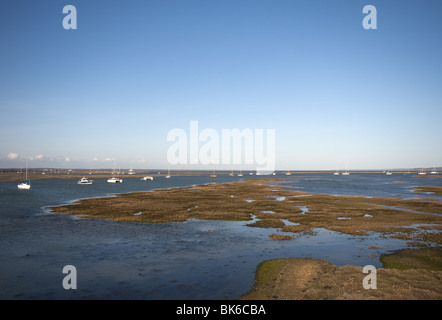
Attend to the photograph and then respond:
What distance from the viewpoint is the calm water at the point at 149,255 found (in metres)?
16.5

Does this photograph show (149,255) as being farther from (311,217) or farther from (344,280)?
(311,217)

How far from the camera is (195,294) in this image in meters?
15.8

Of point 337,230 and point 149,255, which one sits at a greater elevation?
point 149,255

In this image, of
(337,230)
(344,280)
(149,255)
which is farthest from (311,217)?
(149,255)

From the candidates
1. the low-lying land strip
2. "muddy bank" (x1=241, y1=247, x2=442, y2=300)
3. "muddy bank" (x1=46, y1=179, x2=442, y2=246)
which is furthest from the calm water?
"muddy bank" (x1=46, y1=179, x2=442, y2=246)

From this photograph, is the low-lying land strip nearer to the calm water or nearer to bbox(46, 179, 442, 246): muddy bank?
bbox(46, 179, 442, 246): muddy bank

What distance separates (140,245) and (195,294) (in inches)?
485

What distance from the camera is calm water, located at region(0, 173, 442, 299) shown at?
16469 mm

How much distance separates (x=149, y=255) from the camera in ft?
76.4

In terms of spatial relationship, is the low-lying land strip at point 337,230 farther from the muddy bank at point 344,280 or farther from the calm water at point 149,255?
the calm water at point 149,255

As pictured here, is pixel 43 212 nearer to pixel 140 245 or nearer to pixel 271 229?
pixel 140 245

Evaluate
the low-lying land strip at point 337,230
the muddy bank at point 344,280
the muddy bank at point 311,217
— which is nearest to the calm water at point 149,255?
the muddy bank at point 344,280
